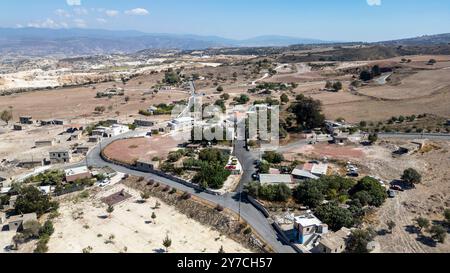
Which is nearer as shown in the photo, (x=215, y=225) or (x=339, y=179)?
(x=215, y=225)

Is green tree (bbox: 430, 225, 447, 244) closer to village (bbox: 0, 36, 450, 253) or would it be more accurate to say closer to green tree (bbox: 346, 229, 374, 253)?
village (bbox: 0, 36, 450, 253)

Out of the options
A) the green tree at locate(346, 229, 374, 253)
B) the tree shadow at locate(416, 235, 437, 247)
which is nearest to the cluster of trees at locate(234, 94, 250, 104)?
the tree shadow at locate(416, 235, 437, 247)

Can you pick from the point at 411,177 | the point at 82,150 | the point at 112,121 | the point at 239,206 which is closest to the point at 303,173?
the point at 239,206

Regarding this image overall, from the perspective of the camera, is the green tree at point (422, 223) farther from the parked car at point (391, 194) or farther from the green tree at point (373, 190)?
the parked car at point (391, 194)

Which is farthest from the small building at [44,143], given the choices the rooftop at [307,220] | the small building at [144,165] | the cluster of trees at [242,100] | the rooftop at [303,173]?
the rooftop at [307,220]
